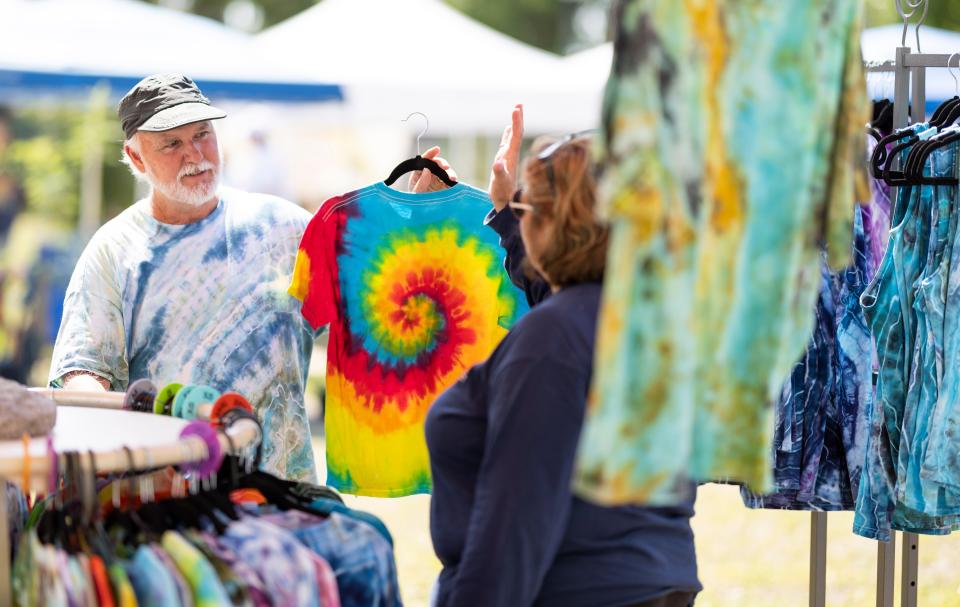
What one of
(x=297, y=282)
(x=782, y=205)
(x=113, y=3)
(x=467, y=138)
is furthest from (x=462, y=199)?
(x=467, y=138)

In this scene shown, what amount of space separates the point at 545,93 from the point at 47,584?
5.12 meters

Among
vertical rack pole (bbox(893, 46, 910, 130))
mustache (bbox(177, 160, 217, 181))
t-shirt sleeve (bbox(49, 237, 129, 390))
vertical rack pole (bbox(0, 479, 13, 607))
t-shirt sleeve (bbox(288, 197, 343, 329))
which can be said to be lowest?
vertical rack pole (bbox(0, 479, 13, 607))

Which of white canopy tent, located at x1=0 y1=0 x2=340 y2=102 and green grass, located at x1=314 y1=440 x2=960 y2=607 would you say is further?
white canopy tent, located at x1=0 y1=0 x2=340 y2=102

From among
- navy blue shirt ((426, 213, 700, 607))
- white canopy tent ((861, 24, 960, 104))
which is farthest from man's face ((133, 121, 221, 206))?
white canopy tent ((861, 24, 960, 104))

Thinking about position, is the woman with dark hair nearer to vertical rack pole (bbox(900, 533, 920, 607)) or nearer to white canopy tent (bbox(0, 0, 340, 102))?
vertical rack pole (bbox(900, 533, 920, 607))

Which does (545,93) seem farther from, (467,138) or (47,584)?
(467,138)

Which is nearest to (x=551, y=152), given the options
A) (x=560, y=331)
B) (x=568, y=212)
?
(x=568, y=212)

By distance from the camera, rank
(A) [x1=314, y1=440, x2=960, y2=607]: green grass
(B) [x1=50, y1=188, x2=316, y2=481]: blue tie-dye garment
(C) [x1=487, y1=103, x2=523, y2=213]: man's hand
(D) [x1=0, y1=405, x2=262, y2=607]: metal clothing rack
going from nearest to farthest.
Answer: (D) [x1=0, y1=405, x2=262, y2=607]: metal clothing rack < (C) [x1=487, y1=103, x2=523, y2=213]: man's hand < (B) [x1=50, y1=188, x2=316, y2=481]: blue tie-dye garment < (A) [x1=314, y1=440, x2=960, y2=607]: green grass

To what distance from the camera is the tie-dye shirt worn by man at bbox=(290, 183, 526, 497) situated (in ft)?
9.55

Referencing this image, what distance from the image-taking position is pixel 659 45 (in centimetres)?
149

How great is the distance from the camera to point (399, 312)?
2.95 metres

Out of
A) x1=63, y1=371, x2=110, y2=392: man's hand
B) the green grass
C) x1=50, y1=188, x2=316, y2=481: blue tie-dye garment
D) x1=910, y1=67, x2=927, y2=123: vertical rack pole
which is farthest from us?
the green grass

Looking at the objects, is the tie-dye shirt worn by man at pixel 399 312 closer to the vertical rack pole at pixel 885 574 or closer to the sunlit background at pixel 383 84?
the vertical rack pole at pixel 885 574

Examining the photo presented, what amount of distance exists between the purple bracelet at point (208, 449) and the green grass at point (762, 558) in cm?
306
